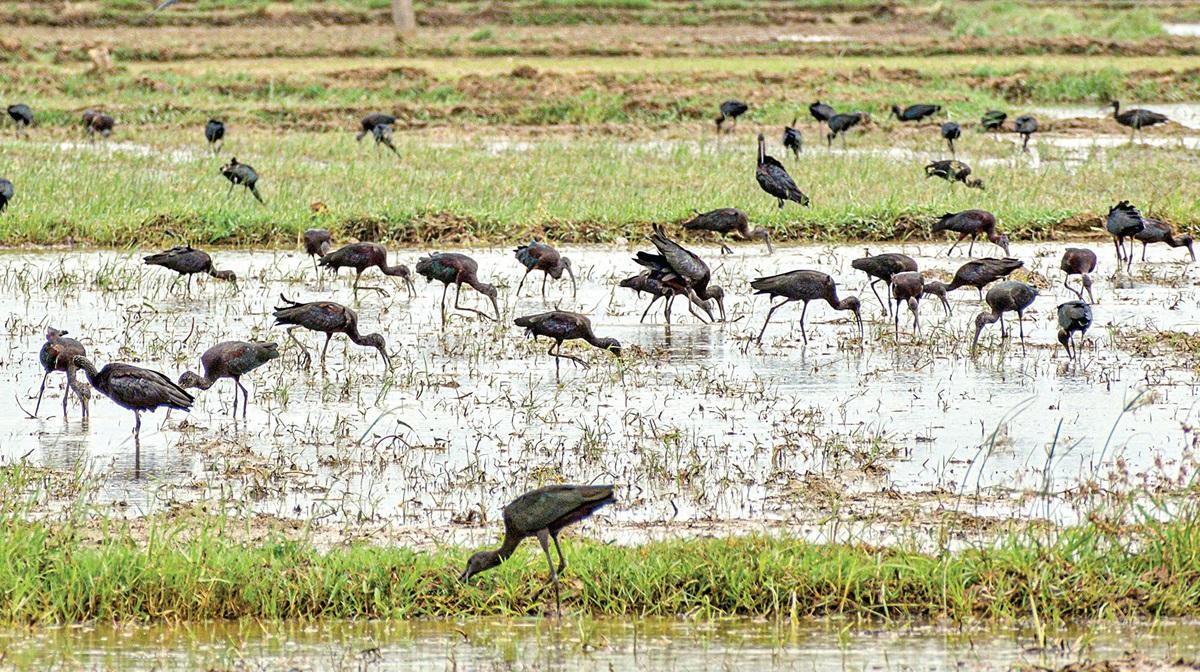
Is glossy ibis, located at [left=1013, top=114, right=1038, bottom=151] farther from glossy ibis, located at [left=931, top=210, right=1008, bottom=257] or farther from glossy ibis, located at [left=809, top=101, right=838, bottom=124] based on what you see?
glossy ibis, located at [left=931, top=210, right=1008, bottom=257]

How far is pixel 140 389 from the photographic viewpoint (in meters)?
7.94

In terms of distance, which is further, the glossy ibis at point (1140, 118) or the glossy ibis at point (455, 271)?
the glossy ibis at point (1140, 118)

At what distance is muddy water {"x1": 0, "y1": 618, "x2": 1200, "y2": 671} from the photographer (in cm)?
560

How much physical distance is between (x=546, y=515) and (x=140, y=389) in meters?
2.91

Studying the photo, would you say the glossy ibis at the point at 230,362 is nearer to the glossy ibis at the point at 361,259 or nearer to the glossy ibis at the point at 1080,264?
the glossy ibis at the point at 361,259

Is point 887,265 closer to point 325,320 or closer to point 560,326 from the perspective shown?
point 560,326

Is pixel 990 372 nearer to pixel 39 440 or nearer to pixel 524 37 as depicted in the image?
pixel 39 440

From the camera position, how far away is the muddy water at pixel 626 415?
7.35 m

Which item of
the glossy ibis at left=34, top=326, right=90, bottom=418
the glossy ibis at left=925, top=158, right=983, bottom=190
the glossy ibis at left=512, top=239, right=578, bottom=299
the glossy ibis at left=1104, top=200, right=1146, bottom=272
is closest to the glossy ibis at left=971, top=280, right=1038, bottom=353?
the glossy ibis at left=1104, top=200, right=1146, bottom=272

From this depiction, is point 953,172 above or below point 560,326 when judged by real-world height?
above

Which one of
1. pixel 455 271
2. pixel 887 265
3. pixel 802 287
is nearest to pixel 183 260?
pixel 455 271

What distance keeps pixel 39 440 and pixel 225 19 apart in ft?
120

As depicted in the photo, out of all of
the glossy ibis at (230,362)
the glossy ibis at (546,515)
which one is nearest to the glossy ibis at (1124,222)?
the glossy ibis at (230,362)

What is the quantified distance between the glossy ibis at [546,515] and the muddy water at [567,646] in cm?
23
